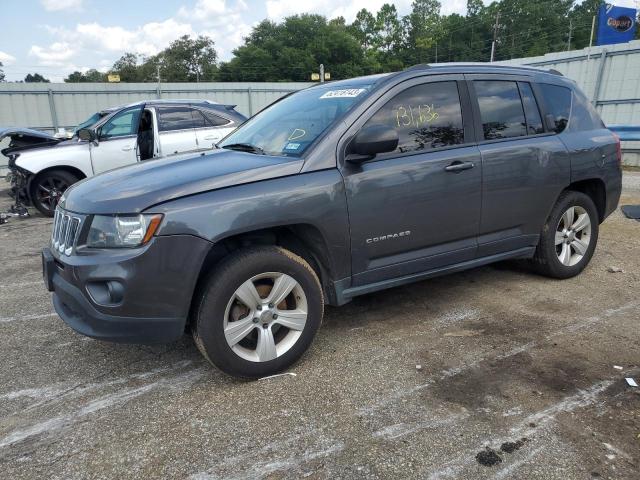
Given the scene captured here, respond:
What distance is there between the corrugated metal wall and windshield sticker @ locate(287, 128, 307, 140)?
1478cm

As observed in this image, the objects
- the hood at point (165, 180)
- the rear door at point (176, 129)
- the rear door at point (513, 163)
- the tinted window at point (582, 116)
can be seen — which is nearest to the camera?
the hood at point (165, 180)

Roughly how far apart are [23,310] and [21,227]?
4162 millimetres

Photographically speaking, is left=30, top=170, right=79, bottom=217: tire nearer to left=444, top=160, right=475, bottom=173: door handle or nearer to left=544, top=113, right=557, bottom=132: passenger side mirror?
left=444, top=160, right=475, bottom=173: door handle

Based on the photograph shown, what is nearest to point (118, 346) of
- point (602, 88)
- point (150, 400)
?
point (150, 400)

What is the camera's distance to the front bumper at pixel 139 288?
2.54m

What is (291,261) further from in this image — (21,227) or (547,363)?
(21,227)

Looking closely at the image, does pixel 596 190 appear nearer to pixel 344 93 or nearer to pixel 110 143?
pixel 344 93

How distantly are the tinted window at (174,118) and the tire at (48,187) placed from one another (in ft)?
5.88

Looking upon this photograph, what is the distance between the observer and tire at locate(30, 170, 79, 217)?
7988 mm

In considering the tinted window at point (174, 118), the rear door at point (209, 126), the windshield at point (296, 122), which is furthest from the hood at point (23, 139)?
the windshield at point (296, 122)

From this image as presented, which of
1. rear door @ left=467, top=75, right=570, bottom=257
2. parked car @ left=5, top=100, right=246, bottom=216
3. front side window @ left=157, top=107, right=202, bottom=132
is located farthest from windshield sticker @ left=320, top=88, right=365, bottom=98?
front side window @ left=157, top=107, right=202, bottom=132

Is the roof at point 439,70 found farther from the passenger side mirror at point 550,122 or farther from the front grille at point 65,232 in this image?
the front grille at point 65,232

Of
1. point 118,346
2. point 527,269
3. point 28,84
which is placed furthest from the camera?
point 28,84

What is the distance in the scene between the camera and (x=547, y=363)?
10.0 ft
